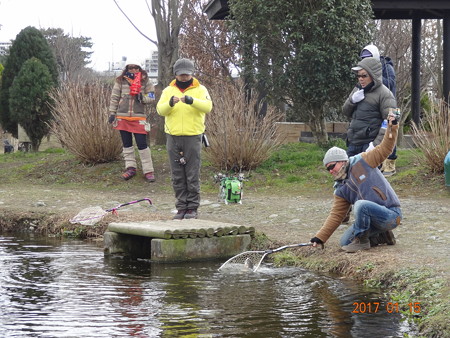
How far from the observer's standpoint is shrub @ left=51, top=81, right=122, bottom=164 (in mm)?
15188

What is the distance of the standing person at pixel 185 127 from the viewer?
9672 millimetres

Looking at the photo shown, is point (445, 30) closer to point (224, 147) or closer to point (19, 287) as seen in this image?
point (224, 147)

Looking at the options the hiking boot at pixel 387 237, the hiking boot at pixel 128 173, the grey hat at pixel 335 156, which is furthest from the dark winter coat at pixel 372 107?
the hiking boot at pixel 128 173

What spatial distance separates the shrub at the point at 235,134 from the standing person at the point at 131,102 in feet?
3.80

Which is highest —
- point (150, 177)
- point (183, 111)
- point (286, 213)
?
point (183, 111)

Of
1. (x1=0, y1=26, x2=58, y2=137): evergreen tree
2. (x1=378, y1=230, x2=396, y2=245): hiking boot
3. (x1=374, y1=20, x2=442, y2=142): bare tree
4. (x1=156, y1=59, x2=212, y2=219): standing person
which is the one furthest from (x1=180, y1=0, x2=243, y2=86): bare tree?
(x1=378, y1=230, x2=396, y2=245): hiking boot

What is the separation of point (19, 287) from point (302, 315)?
8.53ft

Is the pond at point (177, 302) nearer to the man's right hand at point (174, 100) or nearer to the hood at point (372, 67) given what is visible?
the man's right hand at point (174, 100)

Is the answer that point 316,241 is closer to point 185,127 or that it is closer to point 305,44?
point 185,127

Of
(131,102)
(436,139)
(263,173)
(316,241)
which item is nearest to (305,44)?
(263,173)

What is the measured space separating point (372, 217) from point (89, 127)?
837 cm

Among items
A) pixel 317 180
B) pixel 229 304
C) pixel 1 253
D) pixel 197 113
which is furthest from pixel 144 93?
pixel 229 304

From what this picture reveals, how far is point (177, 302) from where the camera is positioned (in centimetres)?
676

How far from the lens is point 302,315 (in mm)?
6301
